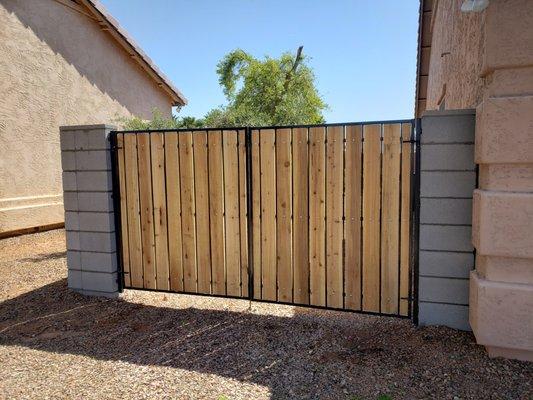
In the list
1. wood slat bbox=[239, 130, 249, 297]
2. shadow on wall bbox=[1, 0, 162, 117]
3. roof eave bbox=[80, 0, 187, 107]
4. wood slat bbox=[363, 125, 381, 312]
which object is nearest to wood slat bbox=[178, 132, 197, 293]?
wood slat bbox=[239, 130, 249, 297]

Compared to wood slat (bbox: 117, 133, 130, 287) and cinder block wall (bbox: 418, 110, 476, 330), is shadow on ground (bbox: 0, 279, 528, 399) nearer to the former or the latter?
cinder block wall (bbox: 418, 110, 476, 330)

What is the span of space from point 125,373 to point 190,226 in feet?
6.42

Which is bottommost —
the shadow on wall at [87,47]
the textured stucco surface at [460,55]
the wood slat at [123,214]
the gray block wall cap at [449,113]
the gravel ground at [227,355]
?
the gravel ground at [227,355]

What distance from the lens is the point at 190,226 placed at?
5.00 metres

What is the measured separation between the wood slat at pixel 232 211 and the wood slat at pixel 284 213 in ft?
1.68

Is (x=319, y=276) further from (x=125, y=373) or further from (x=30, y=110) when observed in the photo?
(x=30, y=110)

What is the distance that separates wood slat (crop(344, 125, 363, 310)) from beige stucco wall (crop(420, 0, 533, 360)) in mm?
1129

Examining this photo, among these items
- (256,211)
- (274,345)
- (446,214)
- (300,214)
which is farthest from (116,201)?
(446,214)

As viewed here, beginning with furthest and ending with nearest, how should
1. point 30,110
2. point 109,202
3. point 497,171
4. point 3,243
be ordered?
1. point 30,110
2. point 3,243
3. point 109,202
4. point 497,171

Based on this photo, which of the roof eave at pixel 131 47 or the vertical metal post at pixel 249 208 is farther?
the roof eave at pixel 131 47

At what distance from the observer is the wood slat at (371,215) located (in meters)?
4.16

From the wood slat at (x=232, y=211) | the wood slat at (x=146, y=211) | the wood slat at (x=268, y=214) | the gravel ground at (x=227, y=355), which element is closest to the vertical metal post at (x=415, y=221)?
the gravel ground at (x=227, y=355)

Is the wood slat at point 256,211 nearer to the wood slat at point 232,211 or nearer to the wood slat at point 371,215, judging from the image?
the wood slat at point 232,211

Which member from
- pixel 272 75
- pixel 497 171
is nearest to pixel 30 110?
pixel 497 171
